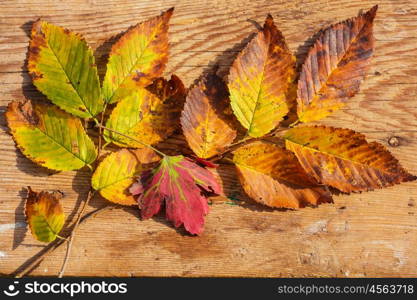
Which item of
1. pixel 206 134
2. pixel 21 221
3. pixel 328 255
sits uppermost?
pixel 206 134

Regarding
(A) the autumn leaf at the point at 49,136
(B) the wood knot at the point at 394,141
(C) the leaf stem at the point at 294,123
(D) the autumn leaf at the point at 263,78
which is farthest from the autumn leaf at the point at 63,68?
(B) the wood knot at the point at 394,141

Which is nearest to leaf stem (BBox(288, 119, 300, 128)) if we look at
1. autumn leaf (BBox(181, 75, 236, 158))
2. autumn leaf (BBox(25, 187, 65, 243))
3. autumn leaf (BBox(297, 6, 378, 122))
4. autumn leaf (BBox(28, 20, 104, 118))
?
autumn leaf (BBox(297, 6, 378, 122))

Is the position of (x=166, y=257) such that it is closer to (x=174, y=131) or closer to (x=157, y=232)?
(x=157, y=232)

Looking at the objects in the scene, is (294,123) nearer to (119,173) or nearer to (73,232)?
(119,173)

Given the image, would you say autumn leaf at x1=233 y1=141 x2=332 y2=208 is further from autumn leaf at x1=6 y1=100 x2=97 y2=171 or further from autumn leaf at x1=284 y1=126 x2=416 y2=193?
autumn leaf at x1=6 y1=100 x2=97 y2=171

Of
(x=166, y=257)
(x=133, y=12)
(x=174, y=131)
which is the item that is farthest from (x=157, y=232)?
(x=133, y=12)

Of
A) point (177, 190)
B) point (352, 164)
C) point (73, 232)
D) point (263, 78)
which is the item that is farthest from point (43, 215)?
point (352, 164)
